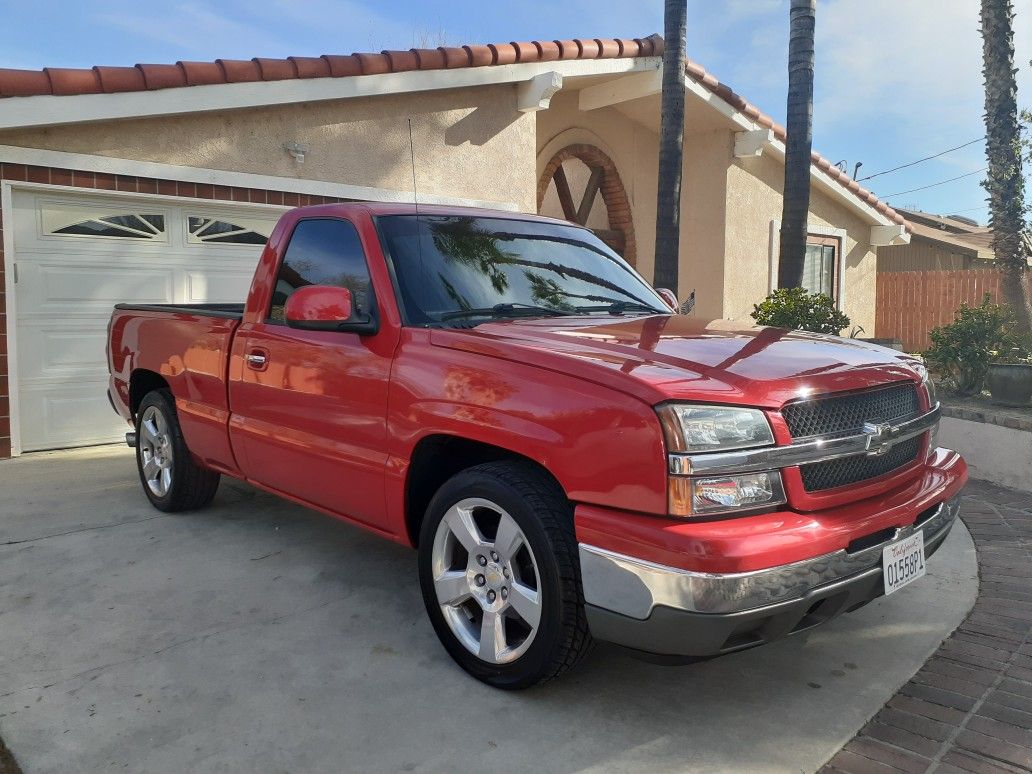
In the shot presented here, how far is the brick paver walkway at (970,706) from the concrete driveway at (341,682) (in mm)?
73

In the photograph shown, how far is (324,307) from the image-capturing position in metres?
3.26

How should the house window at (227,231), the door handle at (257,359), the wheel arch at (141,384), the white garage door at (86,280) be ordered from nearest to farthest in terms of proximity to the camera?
the door handle at (257,359)
the wheel arch at (141,384)
the white garage door at (86,280)
the house window at (227,231)

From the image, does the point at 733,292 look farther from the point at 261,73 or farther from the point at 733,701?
the point at 733,701

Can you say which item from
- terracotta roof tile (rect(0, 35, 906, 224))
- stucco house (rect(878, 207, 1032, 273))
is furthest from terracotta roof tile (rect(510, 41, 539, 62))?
stucco house (rect(878, 207, 1032, 273))

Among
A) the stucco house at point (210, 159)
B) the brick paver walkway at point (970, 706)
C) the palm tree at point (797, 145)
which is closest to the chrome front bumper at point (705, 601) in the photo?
the brick paver walkway at point (970, 706)

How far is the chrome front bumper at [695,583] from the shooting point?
228 centimetres

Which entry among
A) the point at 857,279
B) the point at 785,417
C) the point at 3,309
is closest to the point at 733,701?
the point at 785,417

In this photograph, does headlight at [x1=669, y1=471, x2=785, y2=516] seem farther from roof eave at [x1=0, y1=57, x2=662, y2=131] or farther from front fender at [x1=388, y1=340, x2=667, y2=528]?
roof eave at [x1=0, y1=57, x2=662, y2=131]

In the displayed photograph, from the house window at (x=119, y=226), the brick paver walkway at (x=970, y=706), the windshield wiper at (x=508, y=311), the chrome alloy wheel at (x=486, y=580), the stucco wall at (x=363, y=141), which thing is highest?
the stucco wall at (x=363, y=141)

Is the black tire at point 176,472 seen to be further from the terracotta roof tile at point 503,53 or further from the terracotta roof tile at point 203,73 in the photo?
the terracotta roof tile at point 503,53

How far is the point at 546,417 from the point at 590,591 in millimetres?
557

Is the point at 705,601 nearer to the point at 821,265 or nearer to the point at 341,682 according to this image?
the point at 341,682

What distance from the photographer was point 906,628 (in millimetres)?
3420

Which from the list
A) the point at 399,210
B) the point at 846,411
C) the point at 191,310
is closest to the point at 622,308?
the point at 399,210
